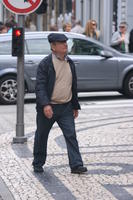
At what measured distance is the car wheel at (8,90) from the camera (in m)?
16.6

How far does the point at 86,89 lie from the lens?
693 inches

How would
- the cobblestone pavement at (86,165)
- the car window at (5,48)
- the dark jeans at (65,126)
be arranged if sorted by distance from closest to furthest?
the cobblestone pavement at (86,165) → the dark jeans at (65,126) → the car window at (5,48)

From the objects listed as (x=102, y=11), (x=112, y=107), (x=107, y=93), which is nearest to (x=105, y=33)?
(x=102, y=11)

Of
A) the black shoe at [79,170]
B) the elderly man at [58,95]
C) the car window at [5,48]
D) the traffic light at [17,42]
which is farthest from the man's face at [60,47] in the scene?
the car window at [5,48]

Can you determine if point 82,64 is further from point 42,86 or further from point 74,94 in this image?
point 42,86

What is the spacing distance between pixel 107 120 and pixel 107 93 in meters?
5.94

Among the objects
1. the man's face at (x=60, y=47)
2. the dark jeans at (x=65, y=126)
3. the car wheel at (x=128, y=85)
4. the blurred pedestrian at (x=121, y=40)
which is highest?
the man's face at (x=60, y=47)

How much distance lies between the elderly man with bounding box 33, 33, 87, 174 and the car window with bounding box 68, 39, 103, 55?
29.1 feet

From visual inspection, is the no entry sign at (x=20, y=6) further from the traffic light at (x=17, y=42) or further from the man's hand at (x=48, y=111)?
the man's hand at (x=48, y=111)

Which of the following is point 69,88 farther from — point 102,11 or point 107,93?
point 102,11

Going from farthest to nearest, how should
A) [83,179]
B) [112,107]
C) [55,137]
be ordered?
[112,107]
[55,137]
[83,179]

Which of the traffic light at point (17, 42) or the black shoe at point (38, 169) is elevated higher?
the traffic light at point (17, 42)

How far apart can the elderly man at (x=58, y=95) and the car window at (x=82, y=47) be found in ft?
29.1

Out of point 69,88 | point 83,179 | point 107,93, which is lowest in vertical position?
point 107,93
